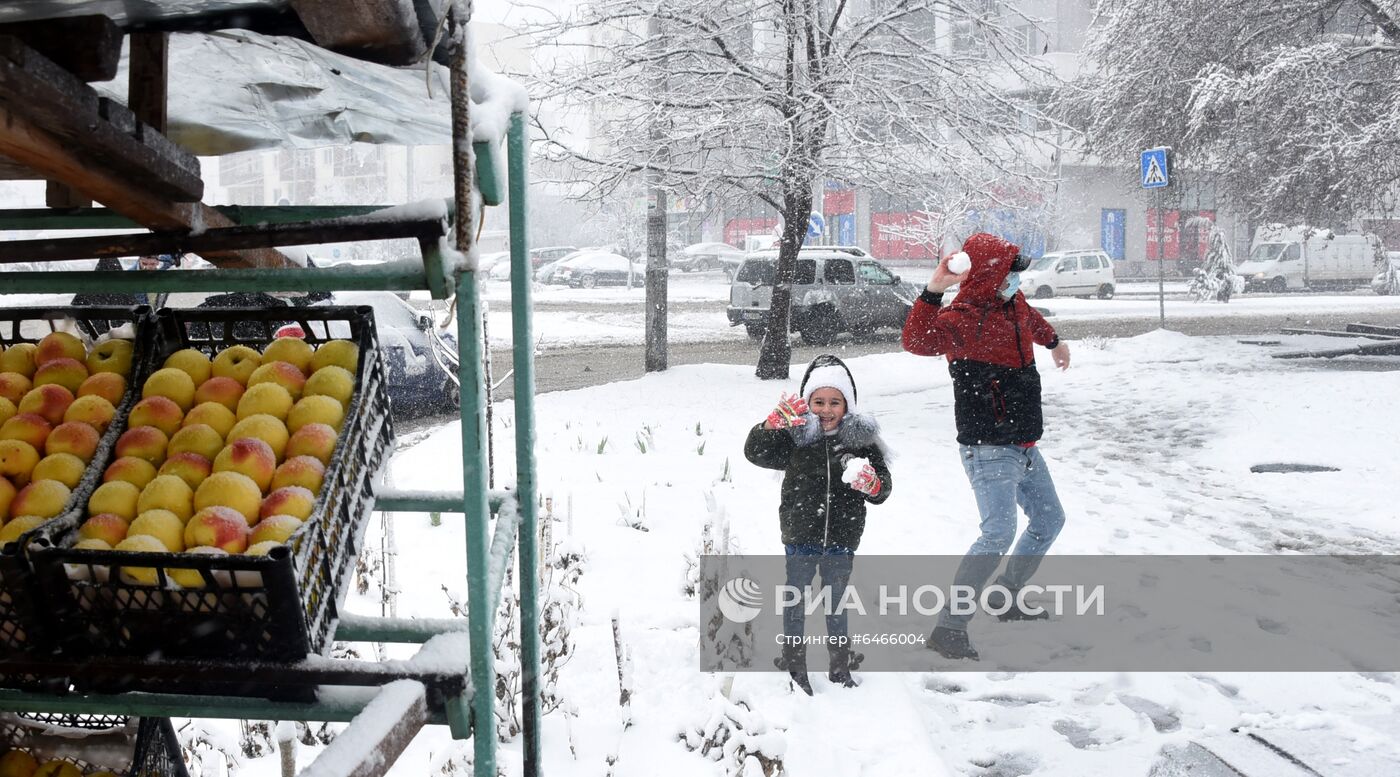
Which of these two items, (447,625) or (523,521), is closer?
(447,625)

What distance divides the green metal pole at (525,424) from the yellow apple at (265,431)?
1.85ft

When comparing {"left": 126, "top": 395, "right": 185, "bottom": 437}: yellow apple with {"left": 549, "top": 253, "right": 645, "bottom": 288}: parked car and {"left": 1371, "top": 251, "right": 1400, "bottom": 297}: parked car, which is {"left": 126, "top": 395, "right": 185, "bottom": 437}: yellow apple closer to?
{"left": 1371, "top": 251, "right": 1400, "bottom": 297}: parked car

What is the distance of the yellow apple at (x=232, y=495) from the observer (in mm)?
1783

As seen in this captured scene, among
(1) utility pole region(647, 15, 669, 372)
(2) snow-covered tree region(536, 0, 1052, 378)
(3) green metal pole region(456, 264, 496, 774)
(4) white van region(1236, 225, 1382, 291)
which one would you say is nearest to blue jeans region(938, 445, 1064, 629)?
(3) green metal pole region(456, 264, 496, 774)

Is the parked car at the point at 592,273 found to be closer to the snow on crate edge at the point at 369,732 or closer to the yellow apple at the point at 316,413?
the yellow apple at the point at 316,413

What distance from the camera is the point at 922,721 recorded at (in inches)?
167

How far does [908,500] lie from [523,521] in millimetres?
5735

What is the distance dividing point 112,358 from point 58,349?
0.10m

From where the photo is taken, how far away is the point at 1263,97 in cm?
1540

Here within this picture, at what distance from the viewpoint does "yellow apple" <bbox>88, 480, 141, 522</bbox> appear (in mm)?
1805

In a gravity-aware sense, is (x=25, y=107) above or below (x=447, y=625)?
above

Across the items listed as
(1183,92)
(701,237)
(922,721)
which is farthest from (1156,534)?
(701,237)

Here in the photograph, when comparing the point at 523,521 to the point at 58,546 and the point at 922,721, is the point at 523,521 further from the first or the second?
the point at 922,721

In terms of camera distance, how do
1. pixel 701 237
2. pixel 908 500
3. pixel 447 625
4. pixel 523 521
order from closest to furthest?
pixel 447 625
pixel 523 521
pixel 908 500
pixel 701 237
